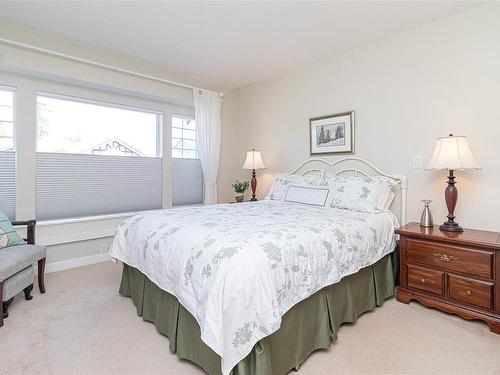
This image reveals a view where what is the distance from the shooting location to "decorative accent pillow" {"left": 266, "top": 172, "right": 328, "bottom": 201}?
10.6ft

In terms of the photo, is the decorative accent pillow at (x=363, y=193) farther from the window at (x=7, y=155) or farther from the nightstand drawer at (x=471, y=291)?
the window at (x=7, y=155)

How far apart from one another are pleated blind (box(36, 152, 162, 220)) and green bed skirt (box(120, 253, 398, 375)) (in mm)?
1536

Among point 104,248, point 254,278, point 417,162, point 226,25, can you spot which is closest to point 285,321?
point 254,278

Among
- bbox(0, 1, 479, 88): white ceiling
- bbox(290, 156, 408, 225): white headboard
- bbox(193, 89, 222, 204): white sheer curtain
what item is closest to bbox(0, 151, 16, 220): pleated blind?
bbox(0, 1, 479, 88): white ceiling

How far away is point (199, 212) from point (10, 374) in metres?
1.55

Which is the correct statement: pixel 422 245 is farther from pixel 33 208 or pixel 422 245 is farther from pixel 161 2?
pixel 33 208

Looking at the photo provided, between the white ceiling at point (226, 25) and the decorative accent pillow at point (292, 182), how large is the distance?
1493mm

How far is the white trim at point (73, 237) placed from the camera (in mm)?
3131

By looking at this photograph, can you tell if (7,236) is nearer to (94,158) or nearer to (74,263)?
(74,263)

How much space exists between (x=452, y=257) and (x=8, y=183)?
14.0 feet

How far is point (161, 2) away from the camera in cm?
240

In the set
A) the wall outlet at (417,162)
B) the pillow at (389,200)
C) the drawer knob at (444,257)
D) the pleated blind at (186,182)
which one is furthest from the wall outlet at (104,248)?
the wall outlet at (417,162)

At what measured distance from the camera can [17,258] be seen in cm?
221

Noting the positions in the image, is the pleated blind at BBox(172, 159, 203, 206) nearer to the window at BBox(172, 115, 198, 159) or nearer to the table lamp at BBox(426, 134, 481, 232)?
the window at BBox(172, 115, 198, 159)
